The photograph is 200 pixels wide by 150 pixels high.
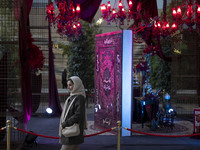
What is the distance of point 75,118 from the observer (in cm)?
409

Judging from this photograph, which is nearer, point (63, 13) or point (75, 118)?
point (75, 118)

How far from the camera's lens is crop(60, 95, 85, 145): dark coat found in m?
4.11

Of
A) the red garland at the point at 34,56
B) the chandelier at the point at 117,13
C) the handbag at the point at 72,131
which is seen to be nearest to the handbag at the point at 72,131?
the handbag at the point at 72,131

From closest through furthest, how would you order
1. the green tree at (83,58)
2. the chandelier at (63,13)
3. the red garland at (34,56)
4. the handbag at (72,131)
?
the handbag at (72,131)
the red garland at (34,56)
the chandelier at (63,13)
the green tree at (83,58)

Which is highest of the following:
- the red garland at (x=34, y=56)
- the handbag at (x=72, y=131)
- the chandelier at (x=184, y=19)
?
the chandelier at (x=184, y=19)

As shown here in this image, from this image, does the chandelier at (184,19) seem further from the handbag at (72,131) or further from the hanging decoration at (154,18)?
the handbag at (72,131)

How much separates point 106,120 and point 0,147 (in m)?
2.97

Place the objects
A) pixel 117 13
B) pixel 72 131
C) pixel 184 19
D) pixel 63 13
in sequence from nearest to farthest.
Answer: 1. pixel 72 131
2. pixel 117 13
3. pixel 63 13
4. pixel 184 19

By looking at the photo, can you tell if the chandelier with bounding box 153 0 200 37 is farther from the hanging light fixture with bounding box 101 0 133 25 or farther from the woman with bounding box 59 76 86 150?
the woman with bounding box 59 76 86 150

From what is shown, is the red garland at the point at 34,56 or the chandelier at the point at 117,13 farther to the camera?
the red garland at the point at 34,56

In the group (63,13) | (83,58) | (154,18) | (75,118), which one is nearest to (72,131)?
(75,118)

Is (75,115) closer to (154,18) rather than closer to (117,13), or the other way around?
(117,13)

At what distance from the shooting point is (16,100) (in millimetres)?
6188

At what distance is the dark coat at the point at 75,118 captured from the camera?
4109 millimetres
